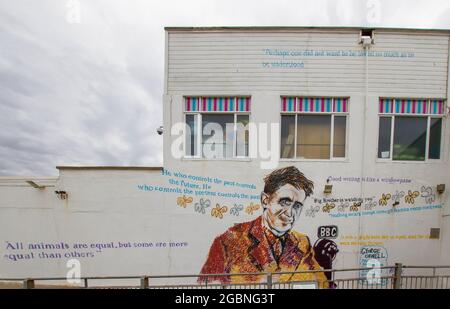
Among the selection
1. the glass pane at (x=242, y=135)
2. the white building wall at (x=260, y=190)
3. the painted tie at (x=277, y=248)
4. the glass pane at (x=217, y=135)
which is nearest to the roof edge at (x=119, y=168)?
the white building wall at (x=260, y=190)

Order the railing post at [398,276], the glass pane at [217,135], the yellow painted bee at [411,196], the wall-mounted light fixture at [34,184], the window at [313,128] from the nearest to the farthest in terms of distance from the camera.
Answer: the railing post at [398,276], the wall-mounted light fixture at [34,184], the yellow painted bee at [411,196], the window at [313,128], the glass pane at [217,135]

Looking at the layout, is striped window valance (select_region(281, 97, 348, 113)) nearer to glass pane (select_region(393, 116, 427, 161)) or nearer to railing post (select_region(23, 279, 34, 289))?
glass pane (select_region(393, 116, 427, 161))

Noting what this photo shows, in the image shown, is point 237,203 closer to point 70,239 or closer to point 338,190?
point 338,190

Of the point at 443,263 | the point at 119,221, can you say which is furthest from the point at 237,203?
the point at 443,263

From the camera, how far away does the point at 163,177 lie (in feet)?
23.9

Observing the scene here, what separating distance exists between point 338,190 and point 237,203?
3.22 m

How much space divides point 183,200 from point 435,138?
8.37 metres

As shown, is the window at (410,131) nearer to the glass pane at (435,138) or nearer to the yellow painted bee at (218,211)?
the glass pane at (435,138)

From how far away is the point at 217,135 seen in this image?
300 inches

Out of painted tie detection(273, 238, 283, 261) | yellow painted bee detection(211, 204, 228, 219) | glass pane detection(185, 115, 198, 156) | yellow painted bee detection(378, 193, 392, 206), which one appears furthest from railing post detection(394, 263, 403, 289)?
glass pane detection(185, 115, 198, 156)

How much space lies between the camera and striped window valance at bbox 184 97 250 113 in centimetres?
754

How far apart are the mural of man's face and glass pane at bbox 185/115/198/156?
107 inches

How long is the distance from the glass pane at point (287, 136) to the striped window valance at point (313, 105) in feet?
1.07

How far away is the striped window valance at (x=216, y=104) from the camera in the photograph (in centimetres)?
754
